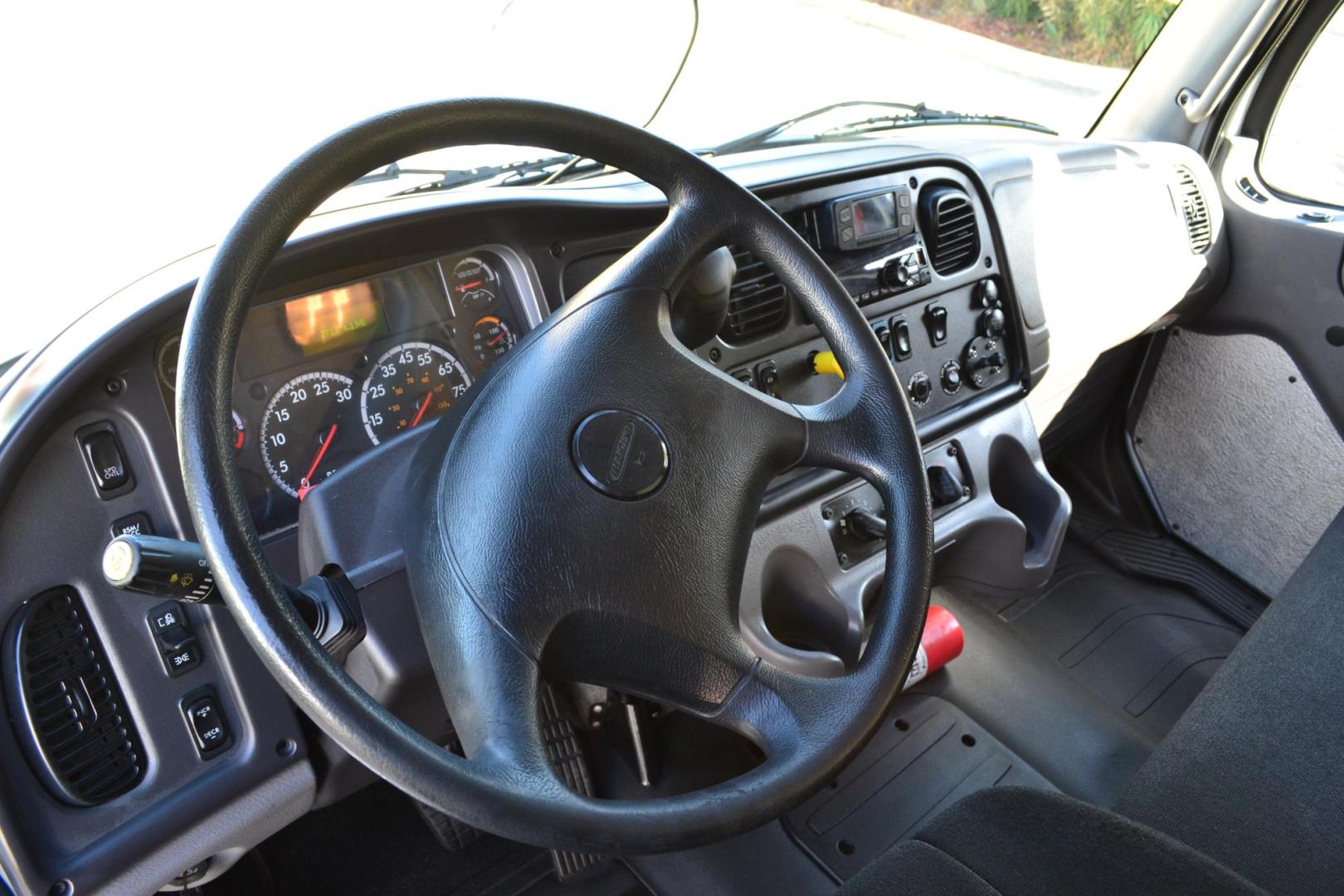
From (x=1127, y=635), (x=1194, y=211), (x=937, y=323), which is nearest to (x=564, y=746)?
(x=937, y=323)

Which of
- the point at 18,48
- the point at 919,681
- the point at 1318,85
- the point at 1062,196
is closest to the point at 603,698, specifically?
the point at 919,681

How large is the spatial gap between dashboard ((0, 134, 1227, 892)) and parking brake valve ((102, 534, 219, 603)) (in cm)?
23

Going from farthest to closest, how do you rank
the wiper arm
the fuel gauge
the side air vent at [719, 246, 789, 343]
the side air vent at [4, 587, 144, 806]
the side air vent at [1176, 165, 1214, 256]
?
the side air vent at [1176, 165, 1214, 256]
the side air vent at [719, 246, 789, 343]
the wiper arm
the fuel gauge
the side air vent at [4, 587, 144, 806]

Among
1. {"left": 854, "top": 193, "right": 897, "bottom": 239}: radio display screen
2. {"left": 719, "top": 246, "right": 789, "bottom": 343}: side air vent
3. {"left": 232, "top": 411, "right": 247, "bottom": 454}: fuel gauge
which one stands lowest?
{"left": 719, "top": 246, "right": 789, "bottom": 343}: side air vent

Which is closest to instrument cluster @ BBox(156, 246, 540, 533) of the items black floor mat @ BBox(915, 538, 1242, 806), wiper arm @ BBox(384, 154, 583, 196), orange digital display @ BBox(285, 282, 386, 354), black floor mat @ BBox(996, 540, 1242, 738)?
orange digital display @ BBox(285, 282, 386, 354)

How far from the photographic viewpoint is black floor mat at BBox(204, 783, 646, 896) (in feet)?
5.43

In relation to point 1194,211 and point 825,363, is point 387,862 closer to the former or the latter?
point 825,363

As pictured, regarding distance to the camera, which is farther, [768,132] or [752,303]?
[768,132]

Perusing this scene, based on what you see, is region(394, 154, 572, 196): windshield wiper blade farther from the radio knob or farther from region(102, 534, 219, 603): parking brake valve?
region(102, 534, 219, 603): parking brake valve

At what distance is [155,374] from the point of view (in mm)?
1111

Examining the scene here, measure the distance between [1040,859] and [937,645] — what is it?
2.96ft

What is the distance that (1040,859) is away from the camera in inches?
43.1

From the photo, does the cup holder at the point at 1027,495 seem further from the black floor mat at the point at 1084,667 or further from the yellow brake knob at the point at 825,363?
the yellow brake knob at the point at 825,363

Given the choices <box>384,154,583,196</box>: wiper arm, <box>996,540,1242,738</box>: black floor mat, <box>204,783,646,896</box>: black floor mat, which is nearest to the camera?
<box>384,154,583,196</box>: wiper arm
